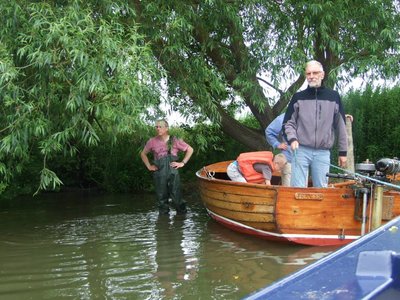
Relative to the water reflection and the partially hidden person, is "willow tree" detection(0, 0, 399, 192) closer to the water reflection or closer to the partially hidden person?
the partially hidden person

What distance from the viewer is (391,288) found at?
192cm

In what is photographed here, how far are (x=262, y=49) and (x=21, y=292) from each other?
206 inches

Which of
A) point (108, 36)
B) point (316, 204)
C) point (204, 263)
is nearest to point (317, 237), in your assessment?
point (316, 204)

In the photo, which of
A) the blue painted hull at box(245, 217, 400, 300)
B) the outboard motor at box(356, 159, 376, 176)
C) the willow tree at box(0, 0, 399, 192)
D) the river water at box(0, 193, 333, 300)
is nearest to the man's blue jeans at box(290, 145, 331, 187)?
the outboard motor at box(356, 159, 376, 176)

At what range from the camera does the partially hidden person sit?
6.88 meters

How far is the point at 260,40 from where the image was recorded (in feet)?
27.8

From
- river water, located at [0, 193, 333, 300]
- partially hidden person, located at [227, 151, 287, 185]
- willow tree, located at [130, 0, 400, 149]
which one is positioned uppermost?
willow tree, located at [130, 0, 400, 149]

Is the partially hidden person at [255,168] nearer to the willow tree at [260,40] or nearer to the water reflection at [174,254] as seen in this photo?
the water reflection at [174,254]

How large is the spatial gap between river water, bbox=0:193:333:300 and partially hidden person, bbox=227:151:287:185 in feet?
2.61

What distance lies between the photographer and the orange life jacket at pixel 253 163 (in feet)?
22.6

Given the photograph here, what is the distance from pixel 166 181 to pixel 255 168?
2.10 meters

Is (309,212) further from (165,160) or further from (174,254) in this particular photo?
(165,160)

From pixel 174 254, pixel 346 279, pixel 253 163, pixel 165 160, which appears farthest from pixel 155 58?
pixel 346 279

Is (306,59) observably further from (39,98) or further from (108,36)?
(39,98)
